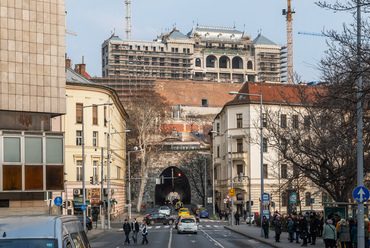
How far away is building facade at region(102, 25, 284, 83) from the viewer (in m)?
174

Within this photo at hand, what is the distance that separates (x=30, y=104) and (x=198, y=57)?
14114cm

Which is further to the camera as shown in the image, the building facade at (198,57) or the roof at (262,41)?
the roof at (262,41)

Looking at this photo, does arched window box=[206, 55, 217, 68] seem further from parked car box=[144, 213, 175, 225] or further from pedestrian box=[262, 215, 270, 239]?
pedestrian box=[262, 215, 270, 239]

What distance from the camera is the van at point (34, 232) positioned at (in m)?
8.84

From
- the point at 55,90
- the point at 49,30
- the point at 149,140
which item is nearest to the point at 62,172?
the point at 55,90

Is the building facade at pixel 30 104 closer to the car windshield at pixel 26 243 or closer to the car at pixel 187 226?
the car at pixel 187 226

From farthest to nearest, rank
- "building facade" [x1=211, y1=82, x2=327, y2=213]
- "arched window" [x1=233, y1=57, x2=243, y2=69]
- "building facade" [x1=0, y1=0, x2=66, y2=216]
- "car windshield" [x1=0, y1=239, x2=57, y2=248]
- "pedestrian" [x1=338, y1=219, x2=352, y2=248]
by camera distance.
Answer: "arched window" [x1=233, y1=57, x2=243, y2=69], "building facade" [x1=211, y1=82, x2=327, y2=213], "building facade" [x1=0, y1=0, x2=66, y2=216], "pedestrian" [x1=338, y1=219, x2=352, y2=248], "car windshield" [x1=0, y1=239, x2=57, y2=248]

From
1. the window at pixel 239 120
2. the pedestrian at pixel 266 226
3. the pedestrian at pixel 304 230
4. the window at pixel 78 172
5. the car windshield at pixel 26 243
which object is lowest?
the pedestrian at pixel 266 226

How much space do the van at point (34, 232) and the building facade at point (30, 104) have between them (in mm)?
36478

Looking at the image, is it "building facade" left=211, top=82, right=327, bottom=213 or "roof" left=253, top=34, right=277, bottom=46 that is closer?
"building facade" left=211, top=82, right=327, bottom=213

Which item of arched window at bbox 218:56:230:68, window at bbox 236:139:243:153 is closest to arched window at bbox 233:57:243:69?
arched window at bbox 218:56:230:68

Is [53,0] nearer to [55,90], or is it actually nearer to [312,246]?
[55,90]

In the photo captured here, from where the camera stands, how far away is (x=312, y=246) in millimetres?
30844

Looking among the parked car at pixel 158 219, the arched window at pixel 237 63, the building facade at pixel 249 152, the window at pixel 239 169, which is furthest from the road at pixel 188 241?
the arched window at pixel 237 63
